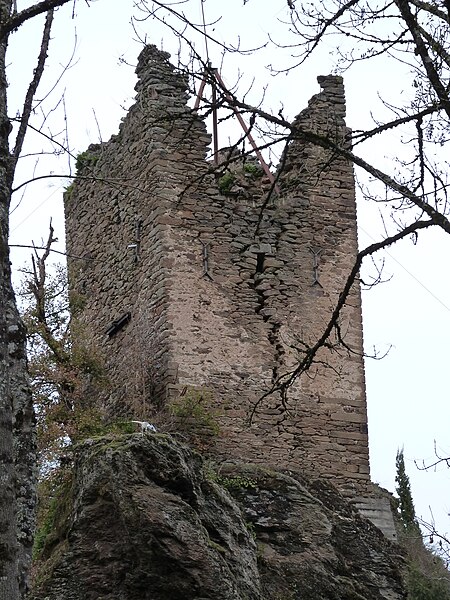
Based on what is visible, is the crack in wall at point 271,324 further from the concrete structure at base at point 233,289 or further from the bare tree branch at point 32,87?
the bare tree branch at point 32,87

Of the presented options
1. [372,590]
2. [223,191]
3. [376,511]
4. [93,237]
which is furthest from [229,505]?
[93,237]

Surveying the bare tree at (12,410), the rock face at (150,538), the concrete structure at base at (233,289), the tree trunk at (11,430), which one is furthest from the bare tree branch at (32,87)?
the concrete structure at base at (233,289)

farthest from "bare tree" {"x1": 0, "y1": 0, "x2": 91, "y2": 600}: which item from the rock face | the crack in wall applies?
the crack in wall

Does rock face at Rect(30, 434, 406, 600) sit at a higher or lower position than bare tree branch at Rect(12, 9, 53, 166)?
lower

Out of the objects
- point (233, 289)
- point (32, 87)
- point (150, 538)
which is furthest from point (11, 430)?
point (233, 289)

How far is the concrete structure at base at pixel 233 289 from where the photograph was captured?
15.0m

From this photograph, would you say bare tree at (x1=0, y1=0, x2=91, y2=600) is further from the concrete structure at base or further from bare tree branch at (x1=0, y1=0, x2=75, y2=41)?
the concrete structure at base

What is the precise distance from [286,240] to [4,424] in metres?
8.95

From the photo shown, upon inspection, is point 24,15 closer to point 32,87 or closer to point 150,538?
point 32,87

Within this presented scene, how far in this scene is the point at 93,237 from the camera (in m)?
17.4

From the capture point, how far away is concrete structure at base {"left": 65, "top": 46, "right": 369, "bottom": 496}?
1503 cm

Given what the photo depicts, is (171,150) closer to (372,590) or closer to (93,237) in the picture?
(93,237)

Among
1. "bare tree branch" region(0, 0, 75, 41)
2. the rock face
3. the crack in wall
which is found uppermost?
the crack in wall

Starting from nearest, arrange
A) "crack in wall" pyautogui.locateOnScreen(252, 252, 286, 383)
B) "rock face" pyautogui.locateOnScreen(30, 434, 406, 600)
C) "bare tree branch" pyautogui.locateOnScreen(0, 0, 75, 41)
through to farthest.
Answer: "bare tree branch" pyautogui.locateOnScreen(0, 0, 75, 41) → "rock face" pyautogui.locateOnScreen(30, 434, 406, 600) → "crack in wall" pyautogui.locateOnScreen(252, 252, 286, 383)
